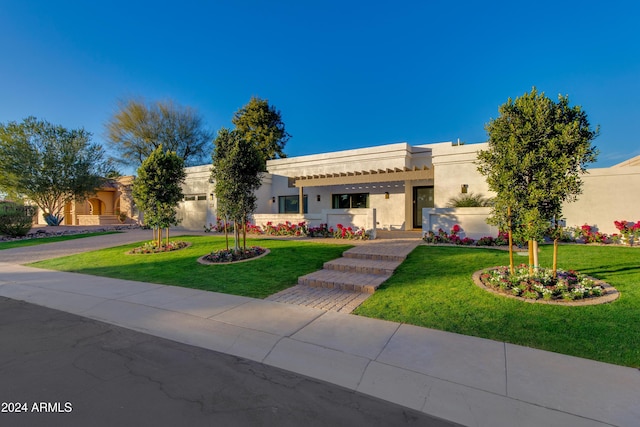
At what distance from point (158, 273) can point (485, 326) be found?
7.36m

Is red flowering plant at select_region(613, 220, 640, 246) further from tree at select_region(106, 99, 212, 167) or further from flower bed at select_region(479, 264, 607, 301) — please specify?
tree at select_region(106, 99, 212, 167)

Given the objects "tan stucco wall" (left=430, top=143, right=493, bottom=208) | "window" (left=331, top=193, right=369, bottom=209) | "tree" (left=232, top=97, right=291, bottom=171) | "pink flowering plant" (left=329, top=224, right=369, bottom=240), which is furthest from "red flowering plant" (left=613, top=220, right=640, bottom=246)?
"tree" (left=232, top=97, right=291, bottom=171)

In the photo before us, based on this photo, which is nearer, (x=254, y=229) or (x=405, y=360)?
(x=405, y=360)

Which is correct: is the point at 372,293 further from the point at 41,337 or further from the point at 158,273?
the point at 158,273

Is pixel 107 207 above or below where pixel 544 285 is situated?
above

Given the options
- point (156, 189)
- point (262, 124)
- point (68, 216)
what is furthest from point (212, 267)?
point (68, 216)

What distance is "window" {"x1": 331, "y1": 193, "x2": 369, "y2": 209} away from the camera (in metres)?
16.2

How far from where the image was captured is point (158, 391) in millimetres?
2799

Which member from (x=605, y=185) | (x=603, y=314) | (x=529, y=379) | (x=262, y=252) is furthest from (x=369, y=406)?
(x=605, y=185)

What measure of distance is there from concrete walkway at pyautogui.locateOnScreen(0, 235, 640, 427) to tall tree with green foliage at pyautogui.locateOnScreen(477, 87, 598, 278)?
A: 2.83 m

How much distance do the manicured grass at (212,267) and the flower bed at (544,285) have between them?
3.93 meters

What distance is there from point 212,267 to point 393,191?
1016 centimetres

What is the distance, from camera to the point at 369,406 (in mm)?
2641

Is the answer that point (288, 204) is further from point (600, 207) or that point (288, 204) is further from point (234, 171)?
point (600, 207)
